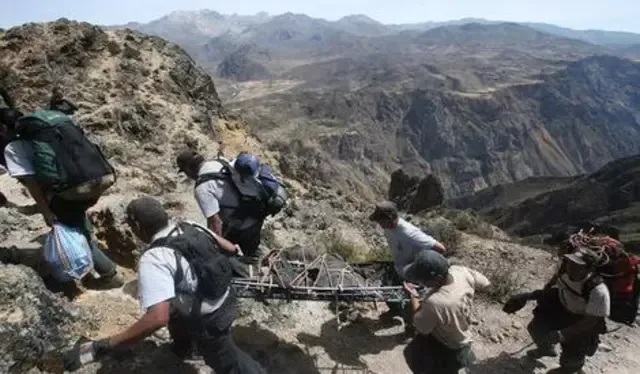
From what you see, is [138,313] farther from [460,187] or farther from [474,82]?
[474,82]

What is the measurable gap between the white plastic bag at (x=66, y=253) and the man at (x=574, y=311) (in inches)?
180

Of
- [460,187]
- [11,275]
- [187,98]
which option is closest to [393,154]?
[460,187]

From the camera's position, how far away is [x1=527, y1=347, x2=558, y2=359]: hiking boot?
260 inches

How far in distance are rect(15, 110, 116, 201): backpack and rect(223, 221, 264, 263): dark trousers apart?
124 cm

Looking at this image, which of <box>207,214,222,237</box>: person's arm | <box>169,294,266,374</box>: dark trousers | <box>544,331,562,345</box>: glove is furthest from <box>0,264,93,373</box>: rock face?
<box>544,331,562,345</box>: glove

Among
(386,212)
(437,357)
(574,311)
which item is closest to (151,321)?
(437,357)

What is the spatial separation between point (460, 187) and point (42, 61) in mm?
132585

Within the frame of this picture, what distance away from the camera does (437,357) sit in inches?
185

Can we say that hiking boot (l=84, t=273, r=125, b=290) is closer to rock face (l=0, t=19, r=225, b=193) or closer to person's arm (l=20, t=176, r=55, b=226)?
person's arm (l=20, t=176, r=55, b=226)

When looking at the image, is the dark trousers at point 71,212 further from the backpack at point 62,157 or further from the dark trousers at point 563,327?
the dark trousers at point 563,327

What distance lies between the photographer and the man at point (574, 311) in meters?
5.36

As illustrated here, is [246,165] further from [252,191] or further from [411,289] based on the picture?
[411,289]

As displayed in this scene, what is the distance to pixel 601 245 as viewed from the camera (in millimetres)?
5668

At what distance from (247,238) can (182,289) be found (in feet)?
6.05
